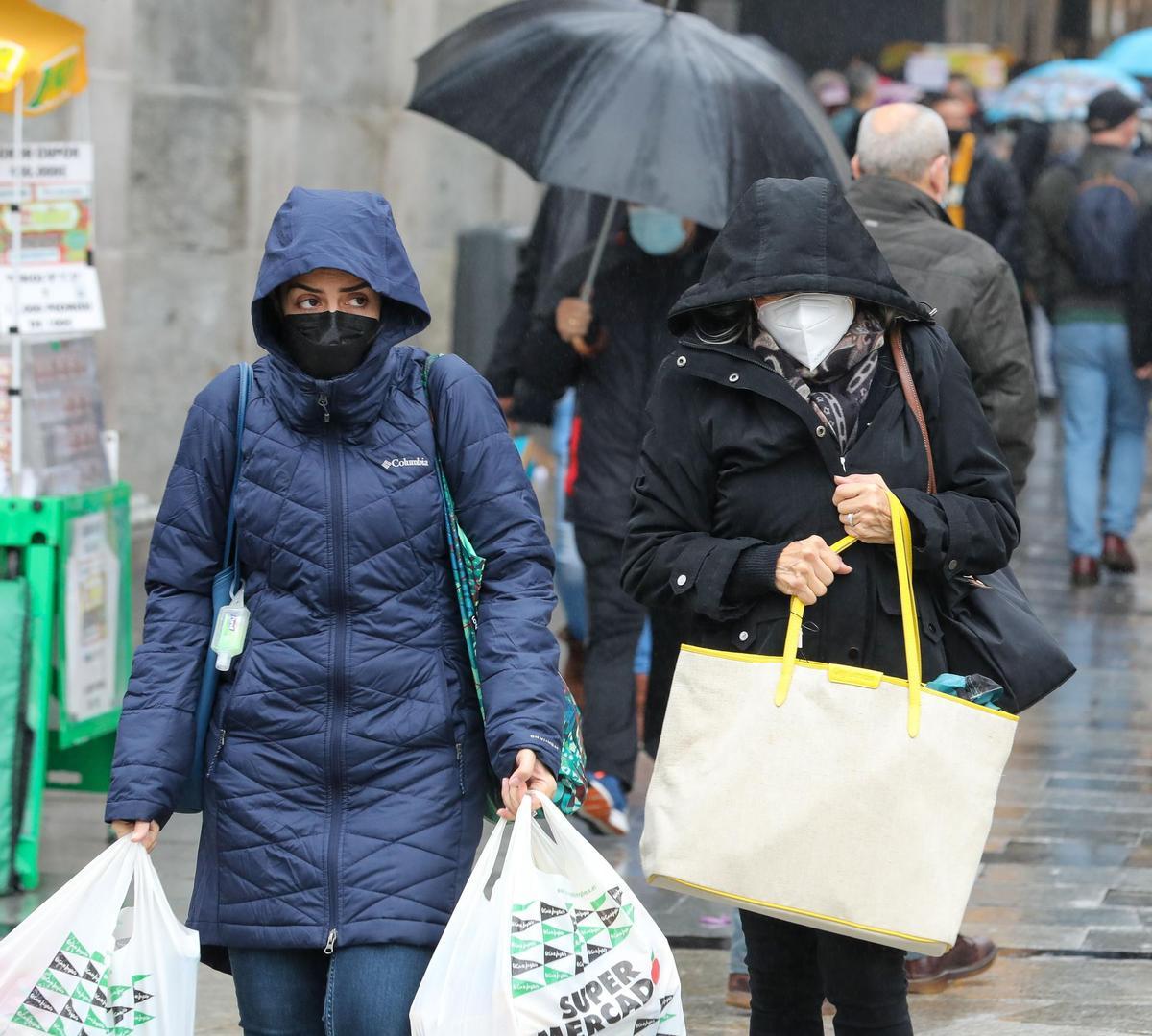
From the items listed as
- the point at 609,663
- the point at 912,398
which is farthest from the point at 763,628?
the point at 609,663

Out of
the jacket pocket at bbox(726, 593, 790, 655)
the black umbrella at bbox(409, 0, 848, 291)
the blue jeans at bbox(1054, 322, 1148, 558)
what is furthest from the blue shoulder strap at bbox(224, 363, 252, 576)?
the blue jeans at bbox(1054, 322, 1148, 558)

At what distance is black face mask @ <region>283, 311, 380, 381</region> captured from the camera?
133 inches

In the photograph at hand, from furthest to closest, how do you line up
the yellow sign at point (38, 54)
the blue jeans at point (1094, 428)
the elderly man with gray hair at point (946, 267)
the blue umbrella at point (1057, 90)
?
1. the blue umbrella at point (1057, 90)
2. the blue jeans at point (1094, 428)
3. the yellow sign at point (38, 54)
4. the elderly man with gray hair at point (946, 267)

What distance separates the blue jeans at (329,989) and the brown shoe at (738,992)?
1.58 metres

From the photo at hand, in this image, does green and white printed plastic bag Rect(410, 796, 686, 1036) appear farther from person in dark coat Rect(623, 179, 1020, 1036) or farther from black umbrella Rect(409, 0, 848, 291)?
black umbrella Rect(409, 0, 848, 291)

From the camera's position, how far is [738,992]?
484 cm

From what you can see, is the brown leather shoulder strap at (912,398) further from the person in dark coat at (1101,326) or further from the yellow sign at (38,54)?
the person in dark coat at (1101,326)

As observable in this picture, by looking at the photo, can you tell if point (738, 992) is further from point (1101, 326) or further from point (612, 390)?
point (1101, 326)

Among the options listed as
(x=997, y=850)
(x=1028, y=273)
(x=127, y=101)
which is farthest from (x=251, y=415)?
(x=1028, y=273)

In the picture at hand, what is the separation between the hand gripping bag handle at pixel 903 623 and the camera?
3320mm

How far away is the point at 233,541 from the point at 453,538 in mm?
362

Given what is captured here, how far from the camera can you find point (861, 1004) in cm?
351

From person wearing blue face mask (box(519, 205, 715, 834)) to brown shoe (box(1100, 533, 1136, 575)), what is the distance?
565 centimetres

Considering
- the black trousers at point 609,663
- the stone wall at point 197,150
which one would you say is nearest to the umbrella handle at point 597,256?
the black trousers at point 609,663
